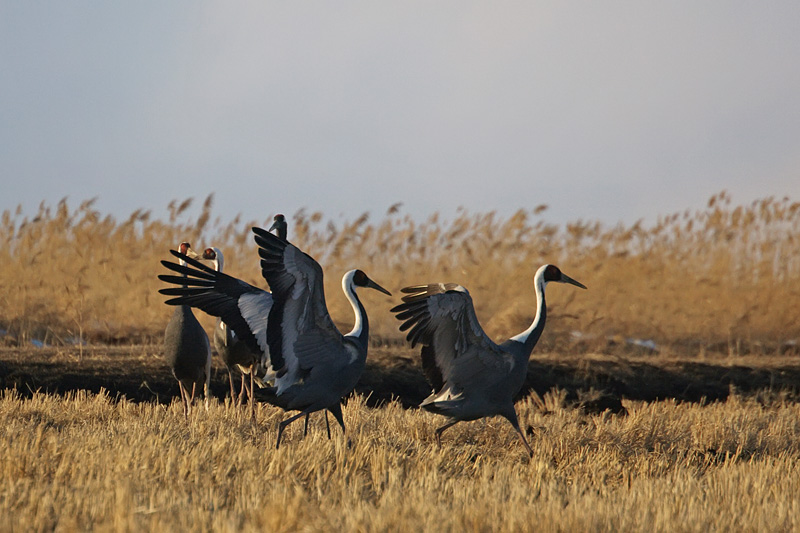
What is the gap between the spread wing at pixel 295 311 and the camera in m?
5.77

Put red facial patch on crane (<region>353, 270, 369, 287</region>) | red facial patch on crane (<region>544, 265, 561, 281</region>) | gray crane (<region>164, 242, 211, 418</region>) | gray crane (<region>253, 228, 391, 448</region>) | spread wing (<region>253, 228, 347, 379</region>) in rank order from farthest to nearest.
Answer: gray crane (<region>164, 242, 211, 418</region>), red facial patch on crane (<region>544, 265, 561, 281</region>), red facial patch on crane (<region>353, 270, 369, 287</region>), gray crane (<region>253, 228, 391, 448</region>), spread wing (<region>253, 228, 347, 379</region>)

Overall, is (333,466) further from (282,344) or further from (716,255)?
(716,255)

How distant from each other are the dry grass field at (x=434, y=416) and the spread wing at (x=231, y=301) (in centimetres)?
62

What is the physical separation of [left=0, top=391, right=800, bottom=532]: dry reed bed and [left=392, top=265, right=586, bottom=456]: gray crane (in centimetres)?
29

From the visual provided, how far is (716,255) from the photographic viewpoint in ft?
49.4

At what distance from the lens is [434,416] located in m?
7.36

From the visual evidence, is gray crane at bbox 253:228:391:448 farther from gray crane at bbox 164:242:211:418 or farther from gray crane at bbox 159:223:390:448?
gray crane at bbox 164:242:211:418

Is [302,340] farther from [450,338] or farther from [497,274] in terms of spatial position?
[497,274]

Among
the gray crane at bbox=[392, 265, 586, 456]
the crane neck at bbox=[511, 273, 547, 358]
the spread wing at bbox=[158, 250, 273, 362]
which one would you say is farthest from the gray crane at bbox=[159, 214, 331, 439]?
the crane neck at bbox=[511, 273, 547, 358]

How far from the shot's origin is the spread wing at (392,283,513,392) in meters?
6.29

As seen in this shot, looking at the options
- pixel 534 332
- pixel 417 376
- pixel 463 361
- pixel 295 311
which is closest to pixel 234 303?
pixel 295 311

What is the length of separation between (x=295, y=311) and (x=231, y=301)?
1.23 meters

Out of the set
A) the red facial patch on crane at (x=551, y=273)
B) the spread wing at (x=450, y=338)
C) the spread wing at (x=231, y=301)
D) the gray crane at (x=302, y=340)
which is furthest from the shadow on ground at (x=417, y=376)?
the gray crane at (x=302, y=340)

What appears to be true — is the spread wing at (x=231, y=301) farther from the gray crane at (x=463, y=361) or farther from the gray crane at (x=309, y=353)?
the gray crane at (x=463, y=361)
